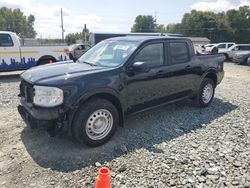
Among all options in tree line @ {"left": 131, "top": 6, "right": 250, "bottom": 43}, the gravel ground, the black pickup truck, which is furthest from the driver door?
tree line @ {"left": 131, "top": 6, "right": 250, "bottom": 43}

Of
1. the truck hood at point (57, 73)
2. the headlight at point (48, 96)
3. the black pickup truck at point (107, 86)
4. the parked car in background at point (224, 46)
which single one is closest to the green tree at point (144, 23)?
the parked car in background at point (224, 46)

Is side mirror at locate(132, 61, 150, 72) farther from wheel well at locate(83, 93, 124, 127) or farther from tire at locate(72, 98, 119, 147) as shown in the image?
tire at locate(72, 98, 119, 147)

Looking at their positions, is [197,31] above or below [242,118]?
above

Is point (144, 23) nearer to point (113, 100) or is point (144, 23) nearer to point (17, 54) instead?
point (17, 54)

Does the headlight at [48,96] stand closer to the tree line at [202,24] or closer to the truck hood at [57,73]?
the truck hood at [57,73]

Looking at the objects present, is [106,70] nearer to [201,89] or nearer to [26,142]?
[26,142]

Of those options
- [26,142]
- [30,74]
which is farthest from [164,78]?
[26,142]

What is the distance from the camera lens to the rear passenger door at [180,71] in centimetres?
520

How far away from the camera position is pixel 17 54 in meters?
11.1

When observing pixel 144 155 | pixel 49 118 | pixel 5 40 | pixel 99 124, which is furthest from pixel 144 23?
pixel 49 118

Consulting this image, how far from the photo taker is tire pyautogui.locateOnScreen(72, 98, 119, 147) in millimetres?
3848

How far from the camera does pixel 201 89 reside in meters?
6.16

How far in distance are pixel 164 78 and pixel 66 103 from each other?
2.18 m

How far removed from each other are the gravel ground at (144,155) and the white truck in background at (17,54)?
241 inches
